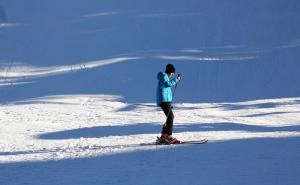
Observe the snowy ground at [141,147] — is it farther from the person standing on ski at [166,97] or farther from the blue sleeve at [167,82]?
the blue sleeve at [167,82]

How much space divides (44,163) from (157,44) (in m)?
26.1

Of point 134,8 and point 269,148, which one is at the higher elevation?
point 134,8

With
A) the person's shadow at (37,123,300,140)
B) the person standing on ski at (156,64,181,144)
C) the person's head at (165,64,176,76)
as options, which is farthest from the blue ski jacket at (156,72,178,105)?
the person's shadow at (37,123,300,140)

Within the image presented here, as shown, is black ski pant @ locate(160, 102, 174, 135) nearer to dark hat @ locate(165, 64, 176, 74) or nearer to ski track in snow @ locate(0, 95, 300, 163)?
ski track in snow @ locate(0, 95, 300, 163)

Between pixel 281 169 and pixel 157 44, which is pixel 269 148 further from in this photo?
pixel 157 44

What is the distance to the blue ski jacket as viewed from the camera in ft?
41.7

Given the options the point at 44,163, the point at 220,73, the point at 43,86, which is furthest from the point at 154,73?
the point at 44,163

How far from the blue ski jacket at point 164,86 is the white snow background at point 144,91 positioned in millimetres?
1142

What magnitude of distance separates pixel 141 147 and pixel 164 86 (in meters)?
1.41

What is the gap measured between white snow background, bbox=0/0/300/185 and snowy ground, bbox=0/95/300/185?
0.03 meters

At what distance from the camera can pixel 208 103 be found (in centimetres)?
2270

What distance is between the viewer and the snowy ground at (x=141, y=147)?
991cm

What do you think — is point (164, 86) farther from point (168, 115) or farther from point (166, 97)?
point (168, 115)

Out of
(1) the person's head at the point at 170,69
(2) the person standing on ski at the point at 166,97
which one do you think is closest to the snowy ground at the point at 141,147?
(2) the person standing on ski at the point at 166,97
